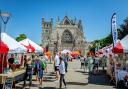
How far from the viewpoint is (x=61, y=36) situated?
4931 inches

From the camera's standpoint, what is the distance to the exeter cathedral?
123 meters

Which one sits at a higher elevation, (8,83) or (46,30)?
(46,30)

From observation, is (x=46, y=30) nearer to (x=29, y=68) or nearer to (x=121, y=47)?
(x=121, y=47)

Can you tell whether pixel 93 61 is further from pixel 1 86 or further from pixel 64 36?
pixel 64 36

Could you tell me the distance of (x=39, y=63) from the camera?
19234 mm

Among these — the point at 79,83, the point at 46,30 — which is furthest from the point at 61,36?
the point at 79,83

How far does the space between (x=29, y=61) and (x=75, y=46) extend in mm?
106892

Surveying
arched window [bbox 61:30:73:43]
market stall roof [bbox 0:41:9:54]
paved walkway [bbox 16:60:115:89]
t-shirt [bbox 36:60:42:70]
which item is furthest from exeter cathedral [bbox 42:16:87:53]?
market stall roof [bbox 0:41:9:54]

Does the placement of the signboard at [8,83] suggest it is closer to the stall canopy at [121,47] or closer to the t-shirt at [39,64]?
the t-shirt at [39,64]

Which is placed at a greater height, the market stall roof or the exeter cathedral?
the exeter cathedral

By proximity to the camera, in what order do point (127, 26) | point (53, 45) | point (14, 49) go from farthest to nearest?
1. point (53, 45)
2. point (127, 26)
3. point (14, 49)

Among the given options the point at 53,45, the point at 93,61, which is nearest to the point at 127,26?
the point at 93,61

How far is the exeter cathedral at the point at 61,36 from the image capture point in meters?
123

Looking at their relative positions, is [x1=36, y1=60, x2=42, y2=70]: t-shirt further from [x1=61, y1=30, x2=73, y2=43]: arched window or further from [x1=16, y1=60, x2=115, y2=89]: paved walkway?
[x1=61, y1=30, x2=73, y2=43]: arched window
